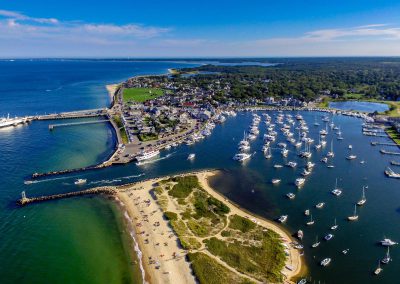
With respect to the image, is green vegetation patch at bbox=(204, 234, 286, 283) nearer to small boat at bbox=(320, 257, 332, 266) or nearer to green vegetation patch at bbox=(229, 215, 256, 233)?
green vegetation patch at bbox=(229, 215, 256, 233)

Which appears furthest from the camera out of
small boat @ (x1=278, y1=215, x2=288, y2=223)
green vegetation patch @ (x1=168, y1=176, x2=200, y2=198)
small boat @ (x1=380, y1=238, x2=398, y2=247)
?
green vegetation patch @ (x1=168, y1=176, x2=200, y2=198)

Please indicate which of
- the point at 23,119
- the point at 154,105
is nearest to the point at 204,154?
the point at 154,105

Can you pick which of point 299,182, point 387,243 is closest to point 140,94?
point 299,182

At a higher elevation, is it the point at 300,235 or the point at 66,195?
the point at 66,195

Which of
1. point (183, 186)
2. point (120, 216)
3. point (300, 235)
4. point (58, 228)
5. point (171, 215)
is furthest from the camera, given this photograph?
point (183, 186)

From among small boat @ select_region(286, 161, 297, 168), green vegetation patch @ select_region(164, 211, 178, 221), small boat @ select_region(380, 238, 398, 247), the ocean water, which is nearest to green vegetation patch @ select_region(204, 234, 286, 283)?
green vegetation patch @ select_region(164, 211, 178, 221)

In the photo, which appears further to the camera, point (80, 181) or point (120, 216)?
point (80, 181)

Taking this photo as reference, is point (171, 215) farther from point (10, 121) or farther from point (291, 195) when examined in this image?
point (10, 121)
